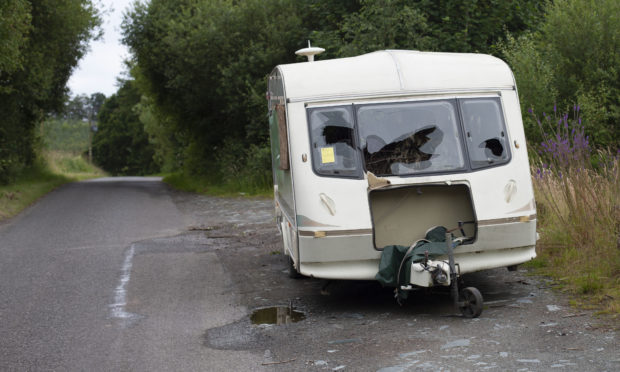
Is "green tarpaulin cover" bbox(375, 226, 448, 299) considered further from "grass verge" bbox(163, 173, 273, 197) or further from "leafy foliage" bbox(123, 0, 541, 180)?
"grass verge" bbox(163, 173, 273, 197)

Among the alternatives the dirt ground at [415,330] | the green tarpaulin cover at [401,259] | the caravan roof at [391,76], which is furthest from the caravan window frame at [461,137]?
the dirt ground at [415,330]

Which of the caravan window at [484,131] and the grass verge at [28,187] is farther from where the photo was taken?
the grass verge at [28,187]

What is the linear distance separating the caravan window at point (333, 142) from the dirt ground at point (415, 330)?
147cm

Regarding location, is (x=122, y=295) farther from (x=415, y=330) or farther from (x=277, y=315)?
(x=415, y=330)

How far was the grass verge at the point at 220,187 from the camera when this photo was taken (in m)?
21.6

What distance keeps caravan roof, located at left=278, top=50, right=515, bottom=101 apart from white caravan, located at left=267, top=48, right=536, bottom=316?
0.01 meters

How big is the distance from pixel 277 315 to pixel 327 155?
1.71 m

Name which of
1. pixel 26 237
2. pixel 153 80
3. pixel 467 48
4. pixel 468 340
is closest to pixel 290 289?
pixel 468 340

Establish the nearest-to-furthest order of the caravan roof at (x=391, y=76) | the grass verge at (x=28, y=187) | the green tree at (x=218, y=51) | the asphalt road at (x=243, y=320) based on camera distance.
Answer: the asphalt road at (x=243, y=320) → the caravan roof at (x=391, y=76) → the grass verge at (x=28, y=187) → the green tree at (x=218, y=51)

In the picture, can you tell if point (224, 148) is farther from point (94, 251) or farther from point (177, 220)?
point (94, 251)

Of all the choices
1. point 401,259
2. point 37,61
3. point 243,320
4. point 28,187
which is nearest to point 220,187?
point 28,187

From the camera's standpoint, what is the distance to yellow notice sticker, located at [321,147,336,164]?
717 centimetres

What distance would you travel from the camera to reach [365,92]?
7344mm

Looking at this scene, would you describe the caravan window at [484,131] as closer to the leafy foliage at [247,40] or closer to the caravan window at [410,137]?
the caravan window at [410,137]
